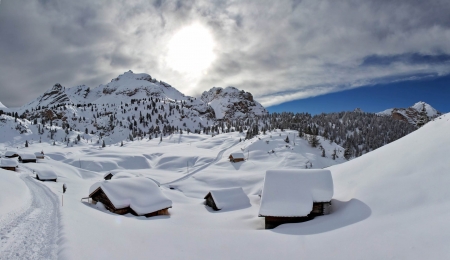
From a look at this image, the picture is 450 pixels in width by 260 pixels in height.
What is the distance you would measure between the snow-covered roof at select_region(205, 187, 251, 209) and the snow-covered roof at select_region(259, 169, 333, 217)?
40.5 ft

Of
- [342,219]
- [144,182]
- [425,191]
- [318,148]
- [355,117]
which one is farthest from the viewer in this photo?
[355,117]

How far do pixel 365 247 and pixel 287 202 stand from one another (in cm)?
870

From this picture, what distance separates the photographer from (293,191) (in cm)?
2053

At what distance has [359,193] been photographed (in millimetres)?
18734

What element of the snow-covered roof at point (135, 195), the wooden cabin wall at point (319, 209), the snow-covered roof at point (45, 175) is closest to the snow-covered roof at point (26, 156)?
the snow-covered roof at point (45, 175)

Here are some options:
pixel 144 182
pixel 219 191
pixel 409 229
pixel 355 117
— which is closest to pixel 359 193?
pixel 409 229

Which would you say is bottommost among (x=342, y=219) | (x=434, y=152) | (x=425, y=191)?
(x=342, y=219)

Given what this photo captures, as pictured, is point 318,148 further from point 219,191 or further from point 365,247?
point 365,247

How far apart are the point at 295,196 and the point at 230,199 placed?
15.0m

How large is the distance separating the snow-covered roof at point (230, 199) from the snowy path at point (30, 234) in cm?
2052

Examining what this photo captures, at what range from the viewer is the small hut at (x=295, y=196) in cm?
1900

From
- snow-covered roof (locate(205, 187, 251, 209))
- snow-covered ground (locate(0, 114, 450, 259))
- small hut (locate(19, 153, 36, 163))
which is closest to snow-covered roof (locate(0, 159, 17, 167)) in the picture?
small hut (locate(19, 153, 36, 163))

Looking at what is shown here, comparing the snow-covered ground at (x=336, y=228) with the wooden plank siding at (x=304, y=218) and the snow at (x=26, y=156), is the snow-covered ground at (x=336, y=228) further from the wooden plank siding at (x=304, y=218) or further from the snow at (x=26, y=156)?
the snow at (x=26, y=156)

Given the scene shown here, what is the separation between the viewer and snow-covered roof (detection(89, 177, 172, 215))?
24656 millimetres
